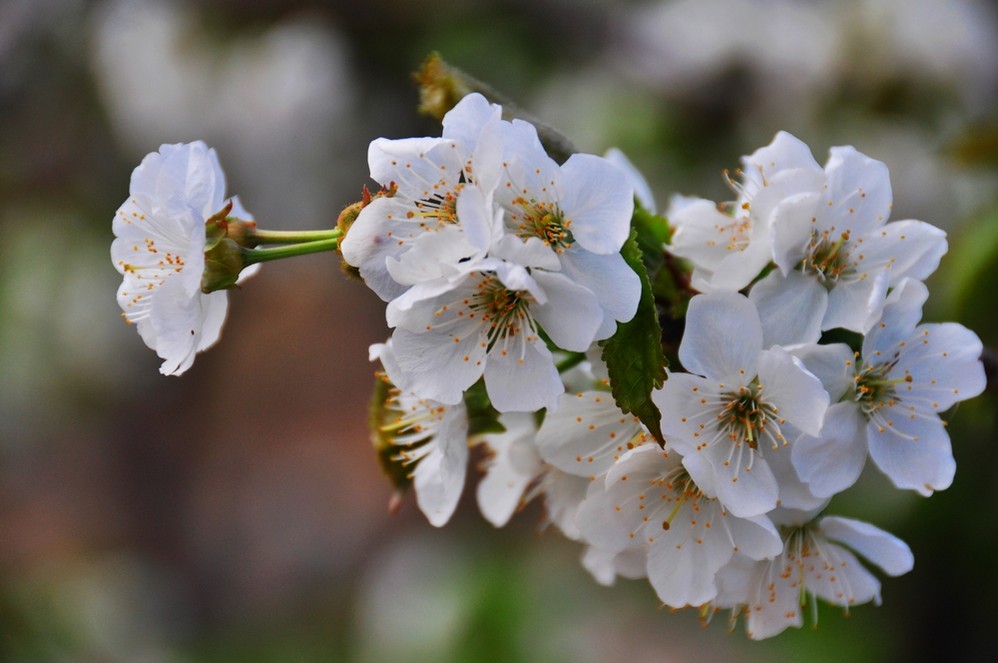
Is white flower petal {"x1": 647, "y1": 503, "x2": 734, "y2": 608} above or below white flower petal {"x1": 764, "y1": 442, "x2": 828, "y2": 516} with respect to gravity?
below

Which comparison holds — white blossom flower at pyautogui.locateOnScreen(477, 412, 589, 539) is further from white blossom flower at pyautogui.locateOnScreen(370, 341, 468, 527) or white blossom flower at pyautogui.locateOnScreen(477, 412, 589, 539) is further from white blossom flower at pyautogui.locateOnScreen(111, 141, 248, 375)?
white blossom flower at pyautogui.locateOnScreen(111, 141, 248, 375)

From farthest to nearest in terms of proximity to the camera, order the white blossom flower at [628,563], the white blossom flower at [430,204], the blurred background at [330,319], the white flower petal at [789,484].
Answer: the blurred background at [330,319] → the white blossom flower at [628,563] → the white flower petal at [789,484] → the white blossom flower at [430,204]

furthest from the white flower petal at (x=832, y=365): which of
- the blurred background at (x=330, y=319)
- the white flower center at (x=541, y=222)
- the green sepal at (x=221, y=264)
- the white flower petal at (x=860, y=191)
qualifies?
the green sepal at (x=221, y=264)

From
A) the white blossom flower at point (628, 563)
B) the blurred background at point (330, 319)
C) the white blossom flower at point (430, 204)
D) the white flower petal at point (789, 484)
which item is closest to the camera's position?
the white blossom flower at point (430, 204)

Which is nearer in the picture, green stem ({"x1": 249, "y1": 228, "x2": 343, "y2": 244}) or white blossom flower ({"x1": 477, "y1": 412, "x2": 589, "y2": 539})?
green stem ({"x1": 249, "y1": 228, "x2": 343, "y2": 244})

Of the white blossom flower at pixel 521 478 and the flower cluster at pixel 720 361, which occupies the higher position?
the flower cluster at pixel 720 361

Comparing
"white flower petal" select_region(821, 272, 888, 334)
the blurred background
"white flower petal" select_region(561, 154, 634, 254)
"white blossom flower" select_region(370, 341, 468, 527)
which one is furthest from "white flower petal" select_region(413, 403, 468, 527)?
the blurred background

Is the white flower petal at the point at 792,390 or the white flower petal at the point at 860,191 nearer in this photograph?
the white flower petal at the point at 792,390

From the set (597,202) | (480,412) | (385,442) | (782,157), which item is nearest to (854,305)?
(782,157)

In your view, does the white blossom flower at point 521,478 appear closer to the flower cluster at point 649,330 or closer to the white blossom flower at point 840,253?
the flower cluster at point 649,330
